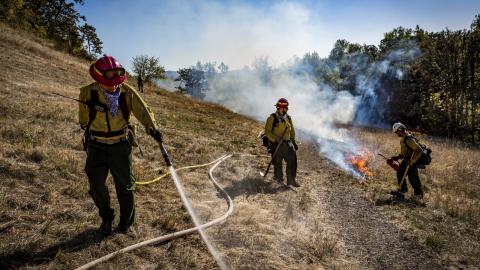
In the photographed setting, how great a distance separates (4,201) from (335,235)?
5.12 m

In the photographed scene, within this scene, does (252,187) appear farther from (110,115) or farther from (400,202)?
(110,115)

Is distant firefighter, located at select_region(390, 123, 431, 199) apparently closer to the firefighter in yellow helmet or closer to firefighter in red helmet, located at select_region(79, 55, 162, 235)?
the firefighter in yellow helmet

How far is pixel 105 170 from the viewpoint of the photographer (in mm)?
5152

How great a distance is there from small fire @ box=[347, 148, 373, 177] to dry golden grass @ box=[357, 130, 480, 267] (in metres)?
0.28

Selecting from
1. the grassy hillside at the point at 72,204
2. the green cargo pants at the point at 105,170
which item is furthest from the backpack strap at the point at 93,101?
the grassy hillside at the point at 72,204

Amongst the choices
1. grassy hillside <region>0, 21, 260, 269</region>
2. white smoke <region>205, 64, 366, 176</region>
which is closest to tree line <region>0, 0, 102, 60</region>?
white smoke <region>205, 64, 366, 176</region>

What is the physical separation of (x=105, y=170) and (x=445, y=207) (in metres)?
7.63

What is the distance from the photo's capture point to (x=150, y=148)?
10.6 m

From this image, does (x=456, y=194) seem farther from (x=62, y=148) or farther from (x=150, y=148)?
(x=62, y=148)

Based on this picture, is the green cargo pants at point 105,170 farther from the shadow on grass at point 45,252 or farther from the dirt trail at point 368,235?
the dirt trail at point 368,235

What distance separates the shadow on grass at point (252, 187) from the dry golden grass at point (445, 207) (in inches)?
91.8

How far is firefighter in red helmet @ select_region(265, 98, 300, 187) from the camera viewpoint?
981 cm

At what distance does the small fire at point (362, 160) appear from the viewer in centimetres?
1260

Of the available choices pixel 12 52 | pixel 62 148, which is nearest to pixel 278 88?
pixel 12 52
